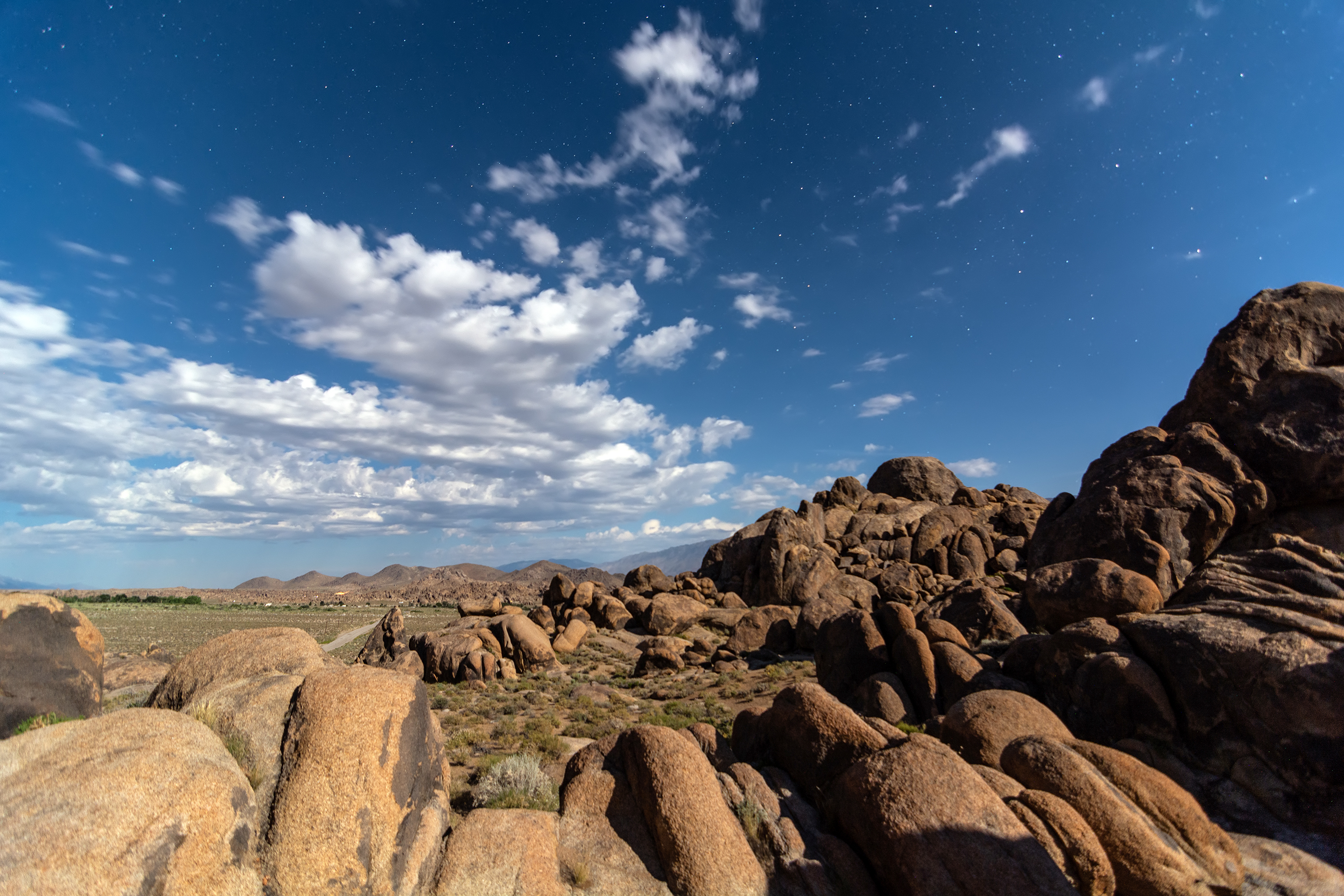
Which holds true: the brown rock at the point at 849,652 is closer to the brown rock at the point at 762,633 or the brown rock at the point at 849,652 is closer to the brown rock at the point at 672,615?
the brown rock at the point at 762,633

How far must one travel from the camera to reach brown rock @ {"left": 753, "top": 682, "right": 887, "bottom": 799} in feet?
28.4

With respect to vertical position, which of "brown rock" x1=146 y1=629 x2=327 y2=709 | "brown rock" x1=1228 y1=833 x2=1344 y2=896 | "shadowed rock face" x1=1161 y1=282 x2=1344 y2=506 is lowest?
"brown rock" x1=1228 y1=833 x2=1344 y2=896

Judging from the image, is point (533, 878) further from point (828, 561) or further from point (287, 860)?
point (828, 561)

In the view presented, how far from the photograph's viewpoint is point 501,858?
6.83 m

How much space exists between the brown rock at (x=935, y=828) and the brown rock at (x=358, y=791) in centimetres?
511

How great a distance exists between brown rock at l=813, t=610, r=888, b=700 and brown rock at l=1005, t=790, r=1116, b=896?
11.0 metres

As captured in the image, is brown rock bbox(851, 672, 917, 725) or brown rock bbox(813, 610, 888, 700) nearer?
brown rock bbox(851, 672, 917, 725)

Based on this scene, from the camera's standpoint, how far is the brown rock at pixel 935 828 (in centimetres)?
614

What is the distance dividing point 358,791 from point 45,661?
1013cm

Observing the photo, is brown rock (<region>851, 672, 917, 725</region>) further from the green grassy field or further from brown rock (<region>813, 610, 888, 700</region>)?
the green grassy field

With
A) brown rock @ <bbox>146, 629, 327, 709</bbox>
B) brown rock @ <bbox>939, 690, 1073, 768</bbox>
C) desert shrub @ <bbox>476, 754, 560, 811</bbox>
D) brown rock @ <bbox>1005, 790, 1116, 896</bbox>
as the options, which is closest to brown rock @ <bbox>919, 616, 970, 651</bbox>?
brown rock @ <bbox>939, 690, 1073, 768</bbox>

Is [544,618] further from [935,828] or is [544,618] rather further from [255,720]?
[935,828]

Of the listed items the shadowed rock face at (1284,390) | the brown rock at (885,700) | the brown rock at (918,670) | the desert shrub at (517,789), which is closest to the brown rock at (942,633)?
the brown rock at (918,670)

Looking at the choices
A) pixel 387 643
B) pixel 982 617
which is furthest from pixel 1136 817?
Result: pixel 387 643
